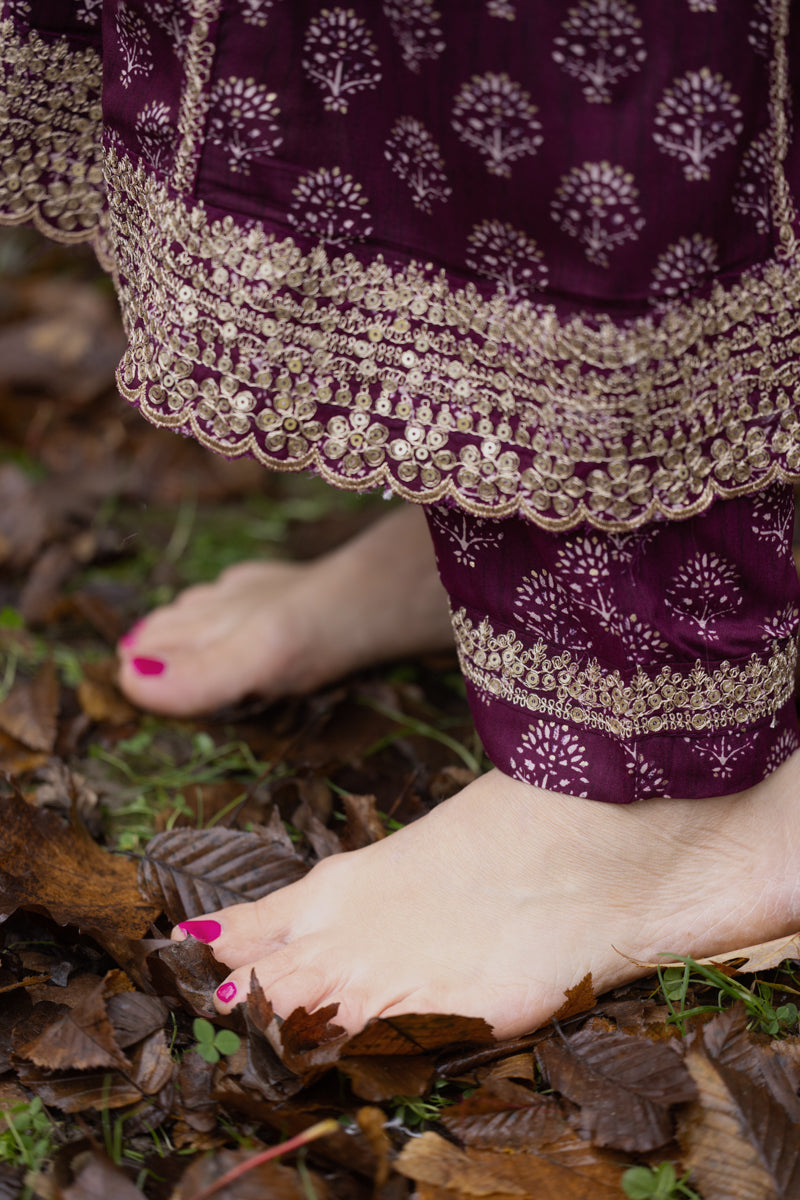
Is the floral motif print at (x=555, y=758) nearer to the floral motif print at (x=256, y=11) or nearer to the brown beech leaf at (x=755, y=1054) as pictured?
the brown beech leaf at (x=755, y=1054)

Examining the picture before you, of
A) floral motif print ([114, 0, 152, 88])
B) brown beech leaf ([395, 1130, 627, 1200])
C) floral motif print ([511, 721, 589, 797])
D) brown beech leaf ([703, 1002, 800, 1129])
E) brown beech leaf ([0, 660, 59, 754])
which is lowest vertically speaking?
brown beech leaf ([0, 660, 59, 754])

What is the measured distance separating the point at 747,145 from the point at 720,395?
199 mm

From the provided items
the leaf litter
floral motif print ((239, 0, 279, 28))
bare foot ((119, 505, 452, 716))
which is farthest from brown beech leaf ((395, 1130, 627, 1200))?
floral motif print ((239, 0, 279, 28))

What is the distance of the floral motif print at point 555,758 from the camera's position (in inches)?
40.9

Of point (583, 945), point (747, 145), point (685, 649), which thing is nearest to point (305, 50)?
point (747, 145)

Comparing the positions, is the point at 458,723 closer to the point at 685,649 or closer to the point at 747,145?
the point at 685,649

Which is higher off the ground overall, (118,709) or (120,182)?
(120,182)

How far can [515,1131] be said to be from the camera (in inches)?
36.7

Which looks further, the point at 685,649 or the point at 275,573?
the point at 275,573

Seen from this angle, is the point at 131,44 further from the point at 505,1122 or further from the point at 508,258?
the point at 505,1122

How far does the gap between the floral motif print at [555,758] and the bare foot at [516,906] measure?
0.02 metres

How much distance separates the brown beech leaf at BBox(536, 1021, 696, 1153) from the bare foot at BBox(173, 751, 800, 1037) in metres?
0.06

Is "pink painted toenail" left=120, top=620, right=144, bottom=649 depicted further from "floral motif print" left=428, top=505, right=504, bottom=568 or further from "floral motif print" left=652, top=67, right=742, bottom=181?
"floral motif print" left=652, top=67, right=742, bottom=181

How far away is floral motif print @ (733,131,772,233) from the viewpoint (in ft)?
2.77
